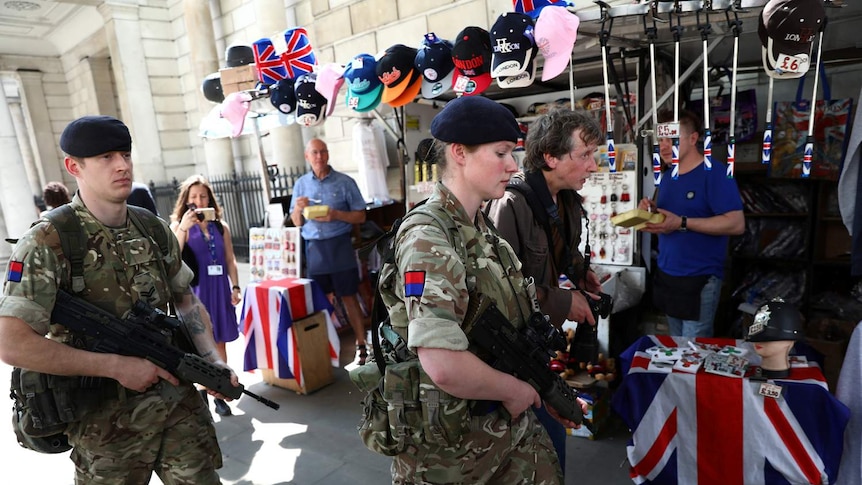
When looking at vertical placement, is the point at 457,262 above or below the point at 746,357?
above

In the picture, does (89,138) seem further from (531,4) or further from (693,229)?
(693,229)

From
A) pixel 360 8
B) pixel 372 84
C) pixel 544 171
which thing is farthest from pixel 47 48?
pixel 544 171

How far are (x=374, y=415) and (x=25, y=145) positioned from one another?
20.1m

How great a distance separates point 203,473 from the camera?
2.07 metres

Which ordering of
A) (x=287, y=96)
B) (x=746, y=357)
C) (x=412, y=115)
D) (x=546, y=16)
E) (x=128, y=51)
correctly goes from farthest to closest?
(x=128, y=51), (x=412, y=115), (x=287, y=96), (x=546, y=16), (x=746, y=357)

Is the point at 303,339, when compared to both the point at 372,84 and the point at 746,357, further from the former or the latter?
the point at 746,357

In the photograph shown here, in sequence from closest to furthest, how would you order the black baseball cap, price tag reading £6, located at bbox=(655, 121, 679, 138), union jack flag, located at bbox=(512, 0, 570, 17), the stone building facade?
price tag reading £6, located at bbox=(655, 121, 679, 138) < the black baseball cap < union jack flag, located at bbox=(512, 0, 570, 17) < the stone building facade

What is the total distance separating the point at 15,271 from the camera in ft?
5.67

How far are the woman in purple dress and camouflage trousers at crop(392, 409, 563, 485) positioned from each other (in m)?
2.90

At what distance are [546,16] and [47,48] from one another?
713 inches

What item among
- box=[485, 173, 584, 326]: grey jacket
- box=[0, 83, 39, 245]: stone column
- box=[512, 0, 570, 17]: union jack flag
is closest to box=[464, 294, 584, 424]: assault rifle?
box=[485, 173, 584, 326]: grey jacket

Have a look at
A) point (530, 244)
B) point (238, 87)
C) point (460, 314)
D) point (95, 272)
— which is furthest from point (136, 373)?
point (238, 87)

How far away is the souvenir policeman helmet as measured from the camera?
7.07 ft

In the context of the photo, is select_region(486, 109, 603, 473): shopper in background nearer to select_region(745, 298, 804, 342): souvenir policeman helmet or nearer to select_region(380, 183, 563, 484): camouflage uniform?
select_region(380, 183, 563, 484): camouflage uniform
